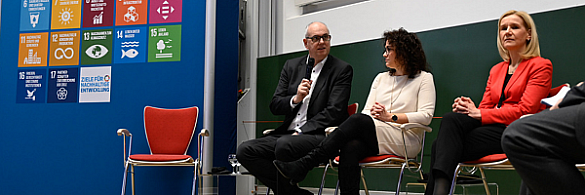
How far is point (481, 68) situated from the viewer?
381 centimetres

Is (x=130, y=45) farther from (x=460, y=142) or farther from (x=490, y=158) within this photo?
(x=490, y=158)

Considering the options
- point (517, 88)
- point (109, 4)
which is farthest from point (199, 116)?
point (517, 88)

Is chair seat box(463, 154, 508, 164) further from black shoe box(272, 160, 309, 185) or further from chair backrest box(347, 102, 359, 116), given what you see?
chair backrest box(347, 102, 359, 116)

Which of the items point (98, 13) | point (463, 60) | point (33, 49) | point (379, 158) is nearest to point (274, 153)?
point (379, 158)

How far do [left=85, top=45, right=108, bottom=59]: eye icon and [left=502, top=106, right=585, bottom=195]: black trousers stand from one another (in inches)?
155

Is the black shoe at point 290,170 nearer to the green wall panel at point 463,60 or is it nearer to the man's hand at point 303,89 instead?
the man's hand at point 303,89

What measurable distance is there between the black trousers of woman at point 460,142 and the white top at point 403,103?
444 mm

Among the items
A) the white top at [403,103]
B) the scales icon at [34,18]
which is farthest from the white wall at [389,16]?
the scales icon at [34,18]

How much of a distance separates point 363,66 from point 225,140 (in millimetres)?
1426

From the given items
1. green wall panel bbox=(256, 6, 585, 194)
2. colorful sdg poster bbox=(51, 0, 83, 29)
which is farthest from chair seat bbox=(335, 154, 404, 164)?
colorful sdg poster bbox=(51, 0, 83, 29)

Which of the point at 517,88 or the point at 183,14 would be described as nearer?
the point at 517,88

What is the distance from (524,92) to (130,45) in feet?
11.0

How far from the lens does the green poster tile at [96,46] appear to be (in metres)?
4.61

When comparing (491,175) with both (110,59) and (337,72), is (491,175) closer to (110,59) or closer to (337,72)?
(337,72)
